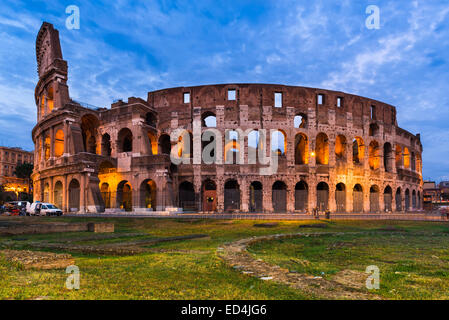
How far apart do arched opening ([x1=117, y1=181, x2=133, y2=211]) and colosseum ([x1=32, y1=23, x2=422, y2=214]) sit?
0.12 m

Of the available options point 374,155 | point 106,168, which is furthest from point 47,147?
point 374,155

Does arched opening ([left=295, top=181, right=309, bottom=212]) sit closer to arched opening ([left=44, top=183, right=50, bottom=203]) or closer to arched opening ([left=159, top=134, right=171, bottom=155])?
arched opening ([left=159, top=134, right=171, bottom=155])

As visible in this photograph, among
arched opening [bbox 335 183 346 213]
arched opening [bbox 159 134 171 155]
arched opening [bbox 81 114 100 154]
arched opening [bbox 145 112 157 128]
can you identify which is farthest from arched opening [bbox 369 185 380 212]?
arched opening [bbox 81 114 100 154]

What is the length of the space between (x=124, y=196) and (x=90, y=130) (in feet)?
35.2

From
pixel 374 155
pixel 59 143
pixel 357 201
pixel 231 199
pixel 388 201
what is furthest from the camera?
pixel 374 155

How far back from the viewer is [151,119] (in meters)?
36.9

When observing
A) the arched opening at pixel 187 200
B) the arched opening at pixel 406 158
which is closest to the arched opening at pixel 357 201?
the arched opening at pixel 406 158

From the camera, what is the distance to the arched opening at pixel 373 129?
39.5 m

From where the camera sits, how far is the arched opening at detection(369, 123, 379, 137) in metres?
39.5

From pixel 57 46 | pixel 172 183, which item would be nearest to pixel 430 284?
pixel 172 183

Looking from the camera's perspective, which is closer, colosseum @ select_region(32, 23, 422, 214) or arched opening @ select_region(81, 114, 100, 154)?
colosseum @ select_region(32, 23, 422, 214)

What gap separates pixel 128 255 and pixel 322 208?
3083 centimetres

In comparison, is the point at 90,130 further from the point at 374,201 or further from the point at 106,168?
the point at 374,201
